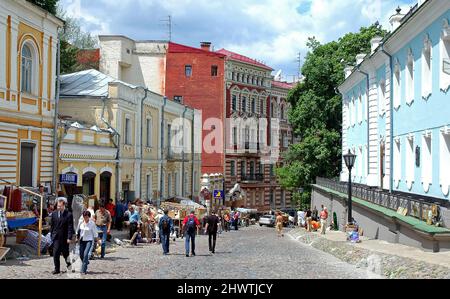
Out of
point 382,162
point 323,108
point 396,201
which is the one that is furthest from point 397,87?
point 323,108

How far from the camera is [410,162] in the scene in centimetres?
2314

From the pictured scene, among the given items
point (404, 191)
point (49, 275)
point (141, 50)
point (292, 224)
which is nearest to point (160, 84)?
point (141, 50)

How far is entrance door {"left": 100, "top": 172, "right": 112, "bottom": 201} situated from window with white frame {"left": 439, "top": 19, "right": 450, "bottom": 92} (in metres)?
15.7

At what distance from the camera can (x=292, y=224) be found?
2105 inches

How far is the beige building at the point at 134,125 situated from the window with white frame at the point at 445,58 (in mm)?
15934

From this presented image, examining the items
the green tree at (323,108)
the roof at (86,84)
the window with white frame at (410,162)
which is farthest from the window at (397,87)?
the green tree at (323,108)

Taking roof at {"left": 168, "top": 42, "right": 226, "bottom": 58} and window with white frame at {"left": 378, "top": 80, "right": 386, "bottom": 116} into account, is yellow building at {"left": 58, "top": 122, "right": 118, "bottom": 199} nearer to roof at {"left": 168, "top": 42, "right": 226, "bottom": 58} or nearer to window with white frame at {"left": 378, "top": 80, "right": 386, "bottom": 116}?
window with white frame at {"left": 378, "top": 80, "right": 386, "bottom": 116}

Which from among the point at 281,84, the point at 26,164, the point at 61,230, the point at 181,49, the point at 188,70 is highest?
the point at 181,49

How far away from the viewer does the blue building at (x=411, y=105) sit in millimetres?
19016

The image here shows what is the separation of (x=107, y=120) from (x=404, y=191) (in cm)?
1405

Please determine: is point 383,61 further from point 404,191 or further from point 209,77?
point 209,77

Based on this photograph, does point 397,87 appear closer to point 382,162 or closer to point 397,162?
point 397,162

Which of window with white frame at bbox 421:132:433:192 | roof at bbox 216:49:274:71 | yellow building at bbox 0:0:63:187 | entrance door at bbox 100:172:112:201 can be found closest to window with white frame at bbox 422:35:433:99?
window with white frame at bbox 421:132:433:192

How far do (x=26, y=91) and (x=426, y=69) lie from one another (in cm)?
1332
